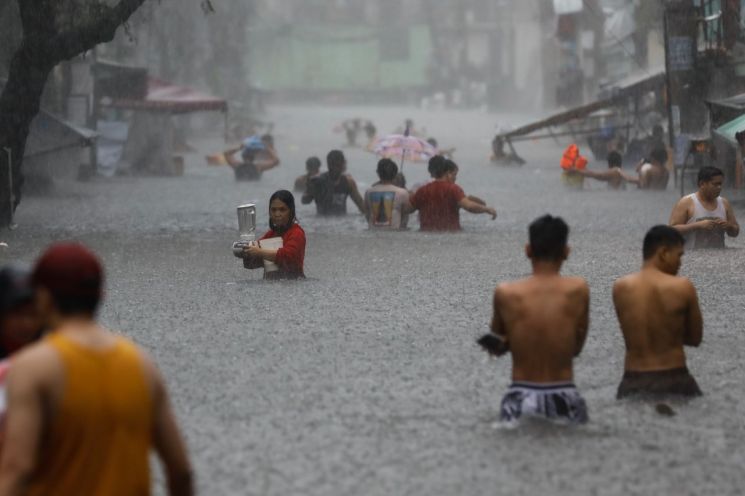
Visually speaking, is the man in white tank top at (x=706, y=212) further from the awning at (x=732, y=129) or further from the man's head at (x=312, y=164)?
the man's head at (x=312, y=164)

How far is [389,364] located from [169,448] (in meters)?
5.09

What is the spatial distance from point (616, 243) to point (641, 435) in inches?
448

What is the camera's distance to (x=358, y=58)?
328 ft

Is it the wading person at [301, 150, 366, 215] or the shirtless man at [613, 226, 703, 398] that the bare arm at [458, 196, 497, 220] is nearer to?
the wading person at [301, 150, 366, 215]

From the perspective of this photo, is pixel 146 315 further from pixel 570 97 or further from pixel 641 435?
pixel 570 97

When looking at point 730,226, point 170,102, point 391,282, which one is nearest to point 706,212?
point 730,226

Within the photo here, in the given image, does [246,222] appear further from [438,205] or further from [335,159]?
[335,159]

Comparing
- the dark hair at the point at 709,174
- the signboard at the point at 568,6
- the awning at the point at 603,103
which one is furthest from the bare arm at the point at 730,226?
the signboard at the point at 568,6

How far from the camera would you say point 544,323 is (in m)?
7.22

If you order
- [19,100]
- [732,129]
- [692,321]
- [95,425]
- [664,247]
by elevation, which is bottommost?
[692,321]

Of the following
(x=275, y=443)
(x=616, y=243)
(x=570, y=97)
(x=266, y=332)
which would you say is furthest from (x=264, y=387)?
(x=570, y=97)

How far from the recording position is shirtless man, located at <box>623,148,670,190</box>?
2866 centimetres

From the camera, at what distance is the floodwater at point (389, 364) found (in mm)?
6629

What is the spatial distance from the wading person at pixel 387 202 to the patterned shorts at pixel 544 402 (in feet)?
40.5
